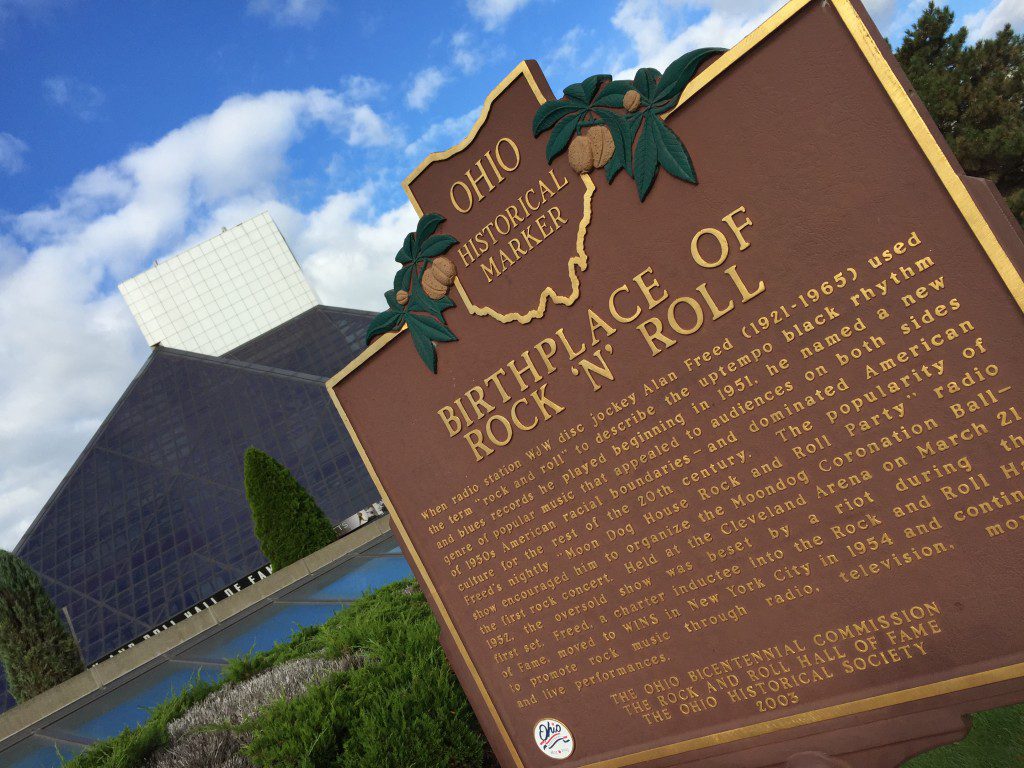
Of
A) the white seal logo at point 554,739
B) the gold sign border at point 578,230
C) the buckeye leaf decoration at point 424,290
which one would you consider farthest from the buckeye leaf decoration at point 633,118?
the white seal logo at point 554,739

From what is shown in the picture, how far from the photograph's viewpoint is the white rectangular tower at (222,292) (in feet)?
136

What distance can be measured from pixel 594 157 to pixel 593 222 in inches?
10.1

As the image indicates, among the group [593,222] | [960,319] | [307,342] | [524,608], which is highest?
[307,342]

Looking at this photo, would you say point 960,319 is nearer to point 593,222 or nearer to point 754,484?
point 754,484

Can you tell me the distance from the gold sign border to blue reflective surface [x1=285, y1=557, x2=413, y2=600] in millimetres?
5309

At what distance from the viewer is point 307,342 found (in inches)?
1373

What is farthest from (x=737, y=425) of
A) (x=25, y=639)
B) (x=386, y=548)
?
(x=25, y=639)

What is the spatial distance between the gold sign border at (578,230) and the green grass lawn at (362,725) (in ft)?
7.49

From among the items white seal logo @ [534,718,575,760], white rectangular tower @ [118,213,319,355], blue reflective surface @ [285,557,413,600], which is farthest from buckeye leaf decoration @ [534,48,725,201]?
white rectangular tower @ [118,213,319,355]

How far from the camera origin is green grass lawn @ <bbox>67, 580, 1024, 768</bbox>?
11.8 feet

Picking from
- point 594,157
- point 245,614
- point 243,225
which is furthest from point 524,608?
point 243,225

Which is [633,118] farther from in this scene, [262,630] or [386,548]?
[386,548]

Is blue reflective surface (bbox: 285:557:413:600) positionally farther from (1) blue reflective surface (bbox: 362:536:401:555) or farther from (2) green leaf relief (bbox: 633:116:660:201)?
(2) green leaf relief (bbox: 633:116:660:201)

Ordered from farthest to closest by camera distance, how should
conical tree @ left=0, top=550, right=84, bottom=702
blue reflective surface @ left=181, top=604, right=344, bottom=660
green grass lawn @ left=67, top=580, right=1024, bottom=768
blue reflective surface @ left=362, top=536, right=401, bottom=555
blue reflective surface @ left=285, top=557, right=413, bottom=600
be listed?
conical tree @ left=0, top=550, right=84, bottom=702
blue reflective surface @ left=362, top=536, right=401, bottom=555
blue reflective surface @ left=285, top=557, right=413, bottom=600
blue reflective surface @ left=181, top=604, right=344, bottom=660
green grass lawn @ left=67, top=580, right=1024, bottom=768
